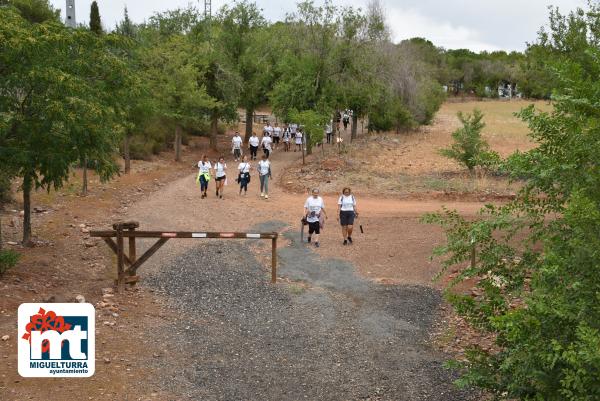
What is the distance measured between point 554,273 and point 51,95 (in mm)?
9276

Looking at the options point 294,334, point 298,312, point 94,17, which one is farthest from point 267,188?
point 94,17

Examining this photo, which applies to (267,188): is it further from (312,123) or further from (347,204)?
(347,204)

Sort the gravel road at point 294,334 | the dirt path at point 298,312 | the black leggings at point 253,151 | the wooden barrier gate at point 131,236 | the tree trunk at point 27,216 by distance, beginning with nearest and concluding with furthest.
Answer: the gravel road at point 294,334
the dirt path at point 298,312
the wooden barrier gate at point 131,236
the tree trunk at point 27,216
the black leggings at point 253,151

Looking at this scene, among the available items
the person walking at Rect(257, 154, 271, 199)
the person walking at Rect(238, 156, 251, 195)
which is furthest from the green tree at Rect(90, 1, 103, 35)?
the person walking at Rect(257, 154, 271, 199)

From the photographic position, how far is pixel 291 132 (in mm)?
37500

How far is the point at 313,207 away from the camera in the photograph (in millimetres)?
15391

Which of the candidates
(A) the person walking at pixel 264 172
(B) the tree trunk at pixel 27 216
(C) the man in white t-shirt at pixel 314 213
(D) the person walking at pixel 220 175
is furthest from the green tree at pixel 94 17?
(C) the man in white t-shirt at pixel 314 213

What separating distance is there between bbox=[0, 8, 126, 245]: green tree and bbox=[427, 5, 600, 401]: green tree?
23.6ft

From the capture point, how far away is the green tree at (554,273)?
5.10 m

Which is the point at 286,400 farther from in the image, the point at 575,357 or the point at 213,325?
the point at 575,357

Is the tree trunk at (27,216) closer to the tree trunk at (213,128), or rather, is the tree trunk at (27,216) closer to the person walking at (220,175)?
the person walking at (220,175)

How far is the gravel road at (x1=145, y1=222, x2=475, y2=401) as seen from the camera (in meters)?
8.55

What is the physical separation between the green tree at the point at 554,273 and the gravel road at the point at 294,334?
247 centimetres

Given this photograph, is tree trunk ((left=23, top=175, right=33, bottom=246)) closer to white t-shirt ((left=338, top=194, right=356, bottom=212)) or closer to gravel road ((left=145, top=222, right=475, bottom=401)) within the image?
gravel road ((left=145, top=222, right=475, bottom=401))
